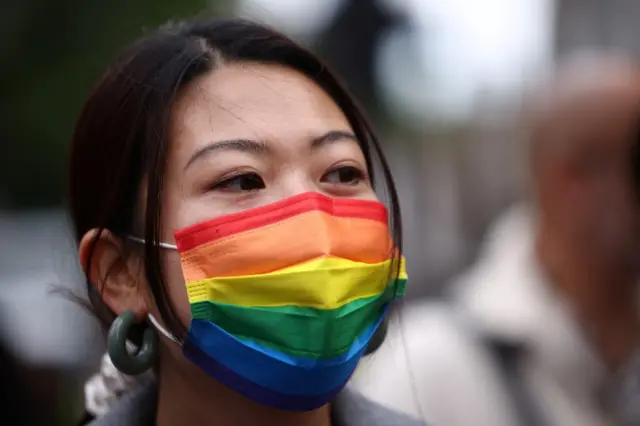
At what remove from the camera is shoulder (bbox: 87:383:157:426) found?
6.82ft

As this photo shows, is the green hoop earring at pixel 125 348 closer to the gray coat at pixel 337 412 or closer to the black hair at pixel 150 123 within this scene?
the black hair at pixel 150 123

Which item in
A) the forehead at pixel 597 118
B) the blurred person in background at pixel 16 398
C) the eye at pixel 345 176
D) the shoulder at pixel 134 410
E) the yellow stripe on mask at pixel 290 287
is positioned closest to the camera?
the yellow stripe on mask at pixel 290 287

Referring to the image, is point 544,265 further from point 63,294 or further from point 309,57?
point 63,294

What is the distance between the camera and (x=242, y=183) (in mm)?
1842

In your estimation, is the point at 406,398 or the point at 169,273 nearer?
the point at 169,273

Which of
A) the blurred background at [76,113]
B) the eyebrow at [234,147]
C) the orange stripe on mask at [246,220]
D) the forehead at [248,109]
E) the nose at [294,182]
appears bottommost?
the blurred background at [76,113]

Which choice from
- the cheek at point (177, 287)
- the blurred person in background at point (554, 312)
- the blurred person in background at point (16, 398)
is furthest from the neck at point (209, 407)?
the blurred person in background at point (16, 398)

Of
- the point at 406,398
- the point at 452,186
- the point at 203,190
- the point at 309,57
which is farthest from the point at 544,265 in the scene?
the point at 452,186

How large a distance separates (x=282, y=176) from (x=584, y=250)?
1376 mm

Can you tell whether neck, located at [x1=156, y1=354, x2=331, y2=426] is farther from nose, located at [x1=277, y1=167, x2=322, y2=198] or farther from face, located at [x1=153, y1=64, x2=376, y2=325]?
nose, located at [x1=277, y1=167, x2=322, y2=198]

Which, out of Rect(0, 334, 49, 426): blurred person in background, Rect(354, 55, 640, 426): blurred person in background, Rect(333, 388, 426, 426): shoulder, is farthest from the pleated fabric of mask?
Rect(0, 334, 49, 426): blurred person in background

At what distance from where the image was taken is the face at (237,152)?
5.98 ft

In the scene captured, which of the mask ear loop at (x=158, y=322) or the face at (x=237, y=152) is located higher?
the face at (x=237, y=152)

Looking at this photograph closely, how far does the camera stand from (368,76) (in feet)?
39.9
